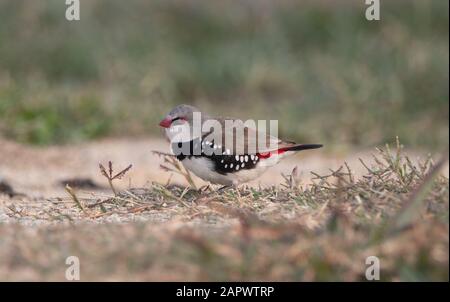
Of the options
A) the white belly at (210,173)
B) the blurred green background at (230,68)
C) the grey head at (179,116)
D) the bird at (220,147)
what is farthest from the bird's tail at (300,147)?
the blurred green background at (230,68)

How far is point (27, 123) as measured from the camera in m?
7.94

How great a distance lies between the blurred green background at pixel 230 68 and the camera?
339 inches

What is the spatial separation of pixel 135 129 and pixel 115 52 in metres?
2.23

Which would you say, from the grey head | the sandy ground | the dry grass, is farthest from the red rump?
the sandy ground

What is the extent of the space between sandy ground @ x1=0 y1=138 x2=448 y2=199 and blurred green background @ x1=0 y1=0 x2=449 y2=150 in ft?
0.75

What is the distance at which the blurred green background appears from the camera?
8.60 metres

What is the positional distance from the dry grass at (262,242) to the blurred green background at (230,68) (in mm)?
4012

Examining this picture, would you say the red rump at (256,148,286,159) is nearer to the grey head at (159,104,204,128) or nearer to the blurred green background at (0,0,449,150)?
the grey head at (159,104,204,128)

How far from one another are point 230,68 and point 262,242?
22.5 ft

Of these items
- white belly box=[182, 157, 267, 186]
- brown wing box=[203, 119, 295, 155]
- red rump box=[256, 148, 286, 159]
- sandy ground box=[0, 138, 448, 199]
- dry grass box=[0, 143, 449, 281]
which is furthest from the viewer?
sandy ground box=[0, 138, 448, 199]

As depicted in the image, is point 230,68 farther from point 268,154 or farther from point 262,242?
point 262,242

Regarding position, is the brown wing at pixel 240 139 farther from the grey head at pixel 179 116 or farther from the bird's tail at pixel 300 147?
the grey head at pixel 179 116

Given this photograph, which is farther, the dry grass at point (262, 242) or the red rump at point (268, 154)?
the red rump at point (268, 154)
